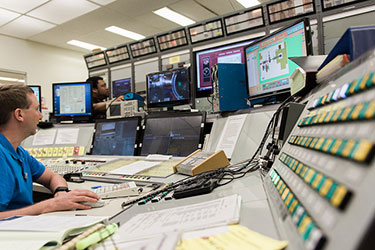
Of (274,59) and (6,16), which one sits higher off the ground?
(6,16)

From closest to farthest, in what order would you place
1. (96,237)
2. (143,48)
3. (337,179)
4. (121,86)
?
(337,179) < (96,237) < (143,48) < (121,86)

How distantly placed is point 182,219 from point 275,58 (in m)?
1.15

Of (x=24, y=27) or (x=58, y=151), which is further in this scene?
(x=24, y=27)

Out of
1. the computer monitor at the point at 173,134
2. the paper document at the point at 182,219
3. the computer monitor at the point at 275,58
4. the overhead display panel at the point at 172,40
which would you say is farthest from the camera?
the overhead display panel at the point at 172,40

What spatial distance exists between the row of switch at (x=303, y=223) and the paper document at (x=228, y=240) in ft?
0.11

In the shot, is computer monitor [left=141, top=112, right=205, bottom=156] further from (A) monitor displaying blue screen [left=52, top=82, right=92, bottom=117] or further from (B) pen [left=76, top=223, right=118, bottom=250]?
(B) pen [left=76, top=223, right=118, bottom=250]

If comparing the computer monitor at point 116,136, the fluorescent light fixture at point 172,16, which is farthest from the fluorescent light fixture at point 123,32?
the computer monitor at point 116,136

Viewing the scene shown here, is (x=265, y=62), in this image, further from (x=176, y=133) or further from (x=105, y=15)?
(x=105, y=15)

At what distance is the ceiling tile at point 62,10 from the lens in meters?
4.21

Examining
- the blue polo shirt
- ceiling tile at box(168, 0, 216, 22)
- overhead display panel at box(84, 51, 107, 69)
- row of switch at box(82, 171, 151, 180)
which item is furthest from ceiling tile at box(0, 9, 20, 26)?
row of switch at box(82, 171, 151, 180)

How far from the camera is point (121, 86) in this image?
12.9ft

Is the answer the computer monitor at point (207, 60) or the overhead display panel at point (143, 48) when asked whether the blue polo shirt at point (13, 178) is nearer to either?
the computer monitor at point (207, 60)

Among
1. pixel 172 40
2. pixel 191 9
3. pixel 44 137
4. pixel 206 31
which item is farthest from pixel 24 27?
pixel 206 31

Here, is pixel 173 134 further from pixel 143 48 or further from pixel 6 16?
pixel 6 16
